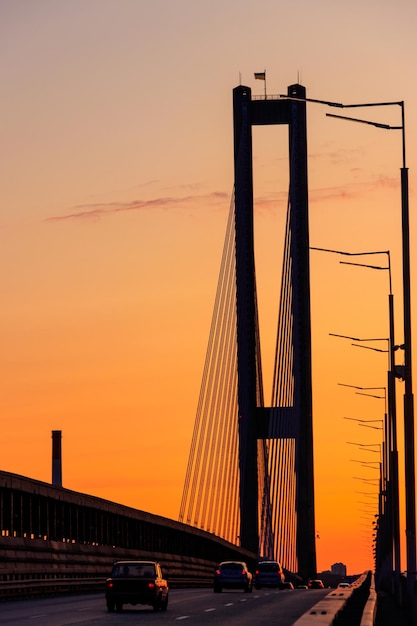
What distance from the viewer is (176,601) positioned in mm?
49688

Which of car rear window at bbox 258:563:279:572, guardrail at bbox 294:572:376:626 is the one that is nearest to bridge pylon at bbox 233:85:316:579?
car rear window at bbox 258:563:279:572

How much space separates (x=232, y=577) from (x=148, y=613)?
91.6 ft

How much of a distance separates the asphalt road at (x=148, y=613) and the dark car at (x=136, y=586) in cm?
38

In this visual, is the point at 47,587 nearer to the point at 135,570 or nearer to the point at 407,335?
the point at 135,570

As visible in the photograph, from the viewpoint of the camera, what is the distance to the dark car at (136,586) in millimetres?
41562

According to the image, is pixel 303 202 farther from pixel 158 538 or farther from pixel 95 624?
pixel 95 624

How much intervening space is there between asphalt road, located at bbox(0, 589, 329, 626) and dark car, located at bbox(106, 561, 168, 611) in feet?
1.25

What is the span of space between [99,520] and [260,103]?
31.8m

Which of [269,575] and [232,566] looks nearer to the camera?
[232,566]

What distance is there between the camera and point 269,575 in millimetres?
81125

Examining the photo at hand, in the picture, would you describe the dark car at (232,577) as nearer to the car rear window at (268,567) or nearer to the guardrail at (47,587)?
the guardrail at (47,587)

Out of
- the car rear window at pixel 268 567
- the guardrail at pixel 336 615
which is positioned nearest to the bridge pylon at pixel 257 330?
the car rear window at pixel 268 567

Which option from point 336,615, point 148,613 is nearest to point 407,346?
point 148,613

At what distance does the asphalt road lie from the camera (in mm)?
34125
